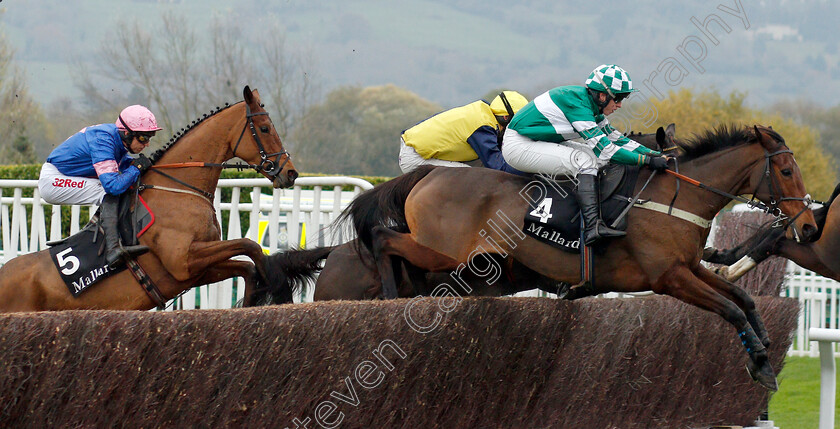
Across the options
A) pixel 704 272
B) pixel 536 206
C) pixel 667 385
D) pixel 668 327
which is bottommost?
pixel 667 385

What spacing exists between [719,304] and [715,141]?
0.93 m

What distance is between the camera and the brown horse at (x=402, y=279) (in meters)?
5.17

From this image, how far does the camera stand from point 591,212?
475cm

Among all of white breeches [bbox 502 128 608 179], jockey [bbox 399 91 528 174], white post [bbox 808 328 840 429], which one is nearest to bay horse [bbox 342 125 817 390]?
white breeches [bbox 502 128 608 179]

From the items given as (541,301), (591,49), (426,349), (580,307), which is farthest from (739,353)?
(591,49)

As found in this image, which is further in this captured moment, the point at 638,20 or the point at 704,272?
the point at 638,20

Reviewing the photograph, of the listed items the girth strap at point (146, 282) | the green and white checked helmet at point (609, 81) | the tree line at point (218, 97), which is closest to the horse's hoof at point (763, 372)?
the green and white checked helmet at point (609, 81)

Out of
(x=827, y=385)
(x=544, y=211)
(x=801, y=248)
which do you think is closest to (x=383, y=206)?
(x=544, y=211)

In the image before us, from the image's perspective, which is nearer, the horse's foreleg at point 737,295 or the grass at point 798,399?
the horse's foreleg at point 737,295

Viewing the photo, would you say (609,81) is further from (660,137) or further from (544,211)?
(544,211)

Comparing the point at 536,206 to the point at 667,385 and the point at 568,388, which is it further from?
Result: the point at 667,385

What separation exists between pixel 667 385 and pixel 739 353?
2.64 feet

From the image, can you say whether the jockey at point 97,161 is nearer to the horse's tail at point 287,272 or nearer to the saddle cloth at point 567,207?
the horse's tail at point 287,272

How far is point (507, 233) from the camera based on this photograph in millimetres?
4922
